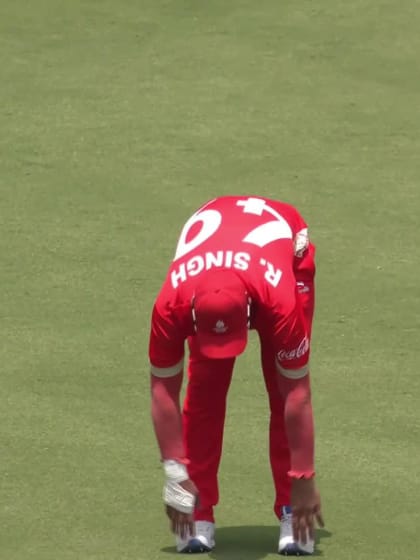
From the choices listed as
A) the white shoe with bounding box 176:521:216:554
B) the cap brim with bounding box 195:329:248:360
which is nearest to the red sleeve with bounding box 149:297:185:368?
the cap brim with bounding box 195:329:248:360

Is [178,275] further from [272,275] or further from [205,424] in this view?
[205,424]

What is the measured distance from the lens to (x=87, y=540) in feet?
23.5

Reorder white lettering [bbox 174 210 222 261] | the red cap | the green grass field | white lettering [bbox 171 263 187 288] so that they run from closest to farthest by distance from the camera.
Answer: the red cap, white lettering [bbox 171 263 187 288], white lettering [bbox 174 210 222 261], the green grass field

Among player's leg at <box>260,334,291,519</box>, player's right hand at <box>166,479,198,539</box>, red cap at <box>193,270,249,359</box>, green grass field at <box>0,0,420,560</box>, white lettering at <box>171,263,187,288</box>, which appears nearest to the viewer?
red cap at <box>193,270,249,359</box>

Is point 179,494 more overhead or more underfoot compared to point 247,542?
more overhead

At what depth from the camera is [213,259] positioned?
6691 millimetres

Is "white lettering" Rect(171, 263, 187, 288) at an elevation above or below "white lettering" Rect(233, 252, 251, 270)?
below

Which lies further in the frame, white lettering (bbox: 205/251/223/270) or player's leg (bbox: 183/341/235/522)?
player's leg (bbox: 183/341/235/522)

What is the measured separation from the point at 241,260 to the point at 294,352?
1.34 feet

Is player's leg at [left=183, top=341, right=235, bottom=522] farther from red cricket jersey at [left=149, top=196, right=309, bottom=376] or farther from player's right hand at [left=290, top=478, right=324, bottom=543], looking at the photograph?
player's right hand at [left=290, top=478, right=324, bottom=543]

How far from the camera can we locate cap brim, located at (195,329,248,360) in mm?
6496

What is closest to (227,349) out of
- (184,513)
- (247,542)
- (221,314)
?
(221,314)

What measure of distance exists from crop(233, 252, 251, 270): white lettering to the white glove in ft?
2.62

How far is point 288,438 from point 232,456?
1436mm
